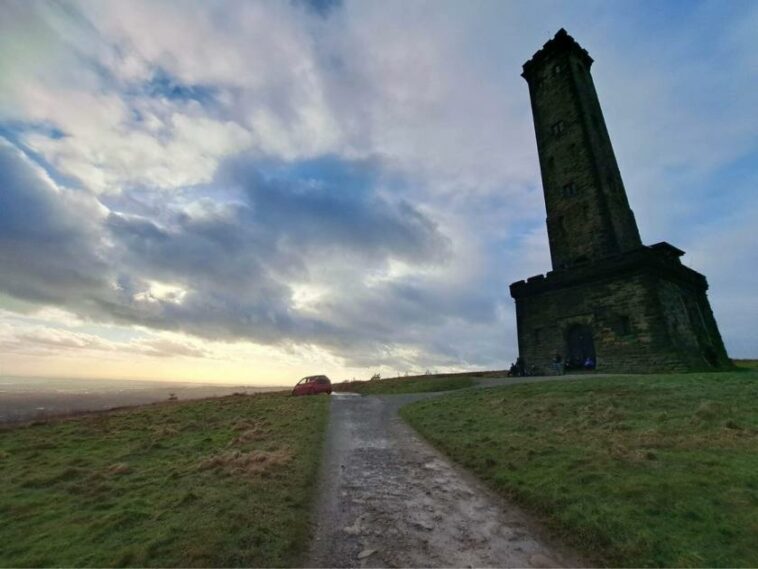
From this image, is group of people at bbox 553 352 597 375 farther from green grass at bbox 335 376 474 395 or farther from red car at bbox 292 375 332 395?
red car at bbox 292 375 332 395

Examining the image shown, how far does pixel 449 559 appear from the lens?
5.39m

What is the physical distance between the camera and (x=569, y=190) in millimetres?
33594

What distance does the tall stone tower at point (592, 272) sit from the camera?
84.1ft

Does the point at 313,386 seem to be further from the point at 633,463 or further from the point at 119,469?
the point at 633,463

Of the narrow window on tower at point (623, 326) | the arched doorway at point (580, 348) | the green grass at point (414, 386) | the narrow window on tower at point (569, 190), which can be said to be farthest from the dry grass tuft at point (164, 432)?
the narrow window on tower at point (569, 190)

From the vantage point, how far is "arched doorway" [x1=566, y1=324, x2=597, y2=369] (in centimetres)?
2831

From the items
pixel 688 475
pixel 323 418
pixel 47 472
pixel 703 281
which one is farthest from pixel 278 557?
pixel 703 281

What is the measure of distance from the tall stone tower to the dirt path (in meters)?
22.0

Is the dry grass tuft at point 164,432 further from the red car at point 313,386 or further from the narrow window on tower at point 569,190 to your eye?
the narrow window on tower at point 569,190

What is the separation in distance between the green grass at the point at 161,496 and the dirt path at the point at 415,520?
0.59 meters

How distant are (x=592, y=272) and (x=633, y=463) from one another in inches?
935

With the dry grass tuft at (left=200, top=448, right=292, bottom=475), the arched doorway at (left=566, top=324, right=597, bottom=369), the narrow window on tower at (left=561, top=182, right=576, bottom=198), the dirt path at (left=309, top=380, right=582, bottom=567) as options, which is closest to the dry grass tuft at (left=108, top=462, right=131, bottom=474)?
the dry grass tuft at (left=200, top=448, right=292, bottom=475)

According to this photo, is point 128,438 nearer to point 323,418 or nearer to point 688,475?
point 323,418

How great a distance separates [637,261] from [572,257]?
636cm
